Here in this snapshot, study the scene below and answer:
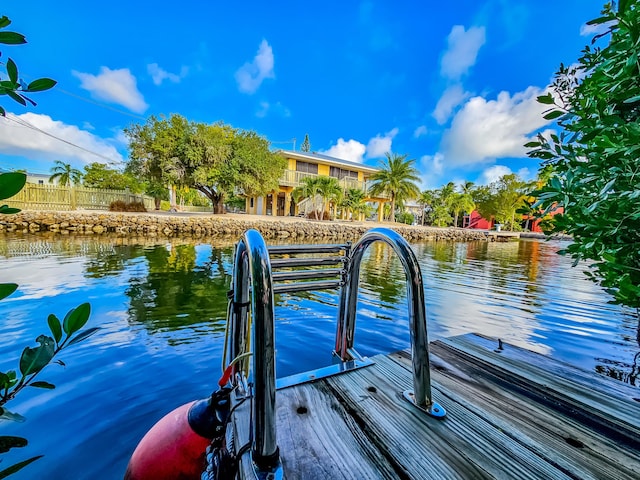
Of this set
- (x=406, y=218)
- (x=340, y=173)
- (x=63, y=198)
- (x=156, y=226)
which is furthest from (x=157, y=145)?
(x=406, y=218)

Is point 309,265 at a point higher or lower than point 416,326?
higher

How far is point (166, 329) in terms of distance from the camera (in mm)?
3891

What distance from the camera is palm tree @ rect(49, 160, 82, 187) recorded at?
112 ft

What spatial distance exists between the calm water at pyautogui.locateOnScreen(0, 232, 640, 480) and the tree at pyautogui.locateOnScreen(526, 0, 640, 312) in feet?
6.89

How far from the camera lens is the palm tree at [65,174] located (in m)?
34.1

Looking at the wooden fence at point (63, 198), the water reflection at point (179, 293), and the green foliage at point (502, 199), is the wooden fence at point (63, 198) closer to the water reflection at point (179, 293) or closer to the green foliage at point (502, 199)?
the water reflection at point (179, 293)

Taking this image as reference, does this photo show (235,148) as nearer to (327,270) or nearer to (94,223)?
(94,223)

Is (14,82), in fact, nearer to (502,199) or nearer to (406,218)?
(406,218)

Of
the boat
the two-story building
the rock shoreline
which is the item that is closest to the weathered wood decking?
the boat

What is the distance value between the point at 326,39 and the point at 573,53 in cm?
2275

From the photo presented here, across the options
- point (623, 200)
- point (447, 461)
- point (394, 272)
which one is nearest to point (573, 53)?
point (623, 200)

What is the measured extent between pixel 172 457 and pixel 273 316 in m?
1.04

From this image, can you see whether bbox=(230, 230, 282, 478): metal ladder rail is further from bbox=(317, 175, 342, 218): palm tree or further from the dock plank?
bbox=(317, 175, 342, 218): palm tree

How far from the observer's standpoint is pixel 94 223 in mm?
14227
